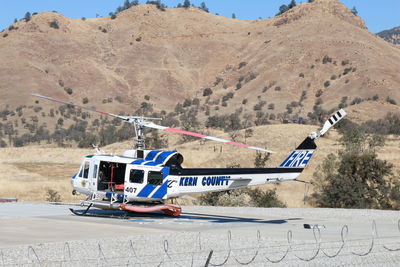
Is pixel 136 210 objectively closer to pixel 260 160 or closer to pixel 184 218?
pixel 184 218

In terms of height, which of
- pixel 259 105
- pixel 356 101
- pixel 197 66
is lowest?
pixel 259 105

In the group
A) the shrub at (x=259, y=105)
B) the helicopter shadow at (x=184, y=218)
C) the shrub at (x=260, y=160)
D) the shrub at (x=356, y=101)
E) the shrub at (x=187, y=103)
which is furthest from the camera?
the shrub at (x=187, y=103)

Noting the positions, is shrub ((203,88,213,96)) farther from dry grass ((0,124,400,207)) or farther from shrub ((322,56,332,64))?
dry grass ((0,124,400,207))

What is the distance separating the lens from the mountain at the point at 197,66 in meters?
96.2

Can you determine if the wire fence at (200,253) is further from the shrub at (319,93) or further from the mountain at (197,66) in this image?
the shrub at (319,93)

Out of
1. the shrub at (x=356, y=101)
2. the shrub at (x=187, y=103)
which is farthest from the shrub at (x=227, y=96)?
the shrub at (x=356, y=101)

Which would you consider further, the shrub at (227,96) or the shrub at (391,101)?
the shrub at (227,96)

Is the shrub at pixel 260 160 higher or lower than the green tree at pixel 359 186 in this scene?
higher

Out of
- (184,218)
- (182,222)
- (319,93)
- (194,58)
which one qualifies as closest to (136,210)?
(182,222)

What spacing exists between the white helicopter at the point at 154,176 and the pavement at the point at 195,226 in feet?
2.26

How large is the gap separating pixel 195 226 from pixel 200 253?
5457 mm

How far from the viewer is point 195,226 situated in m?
20.3

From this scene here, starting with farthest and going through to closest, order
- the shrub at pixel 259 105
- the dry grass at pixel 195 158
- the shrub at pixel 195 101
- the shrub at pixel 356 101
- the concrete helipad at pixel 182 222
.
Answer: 1. the shrub at pixel 195 101
2. the shrub at pixel 259 105
3. the shrub at pixel 356 101
4. the dry grass at pixel 195 158
5. the concrete helipad at pixel 182 222

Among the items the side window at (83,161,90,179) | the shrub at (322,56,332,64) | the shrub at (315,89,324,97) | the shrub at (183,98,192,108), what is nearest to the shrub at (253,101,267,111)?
the shrub at (315,89,324,97)
